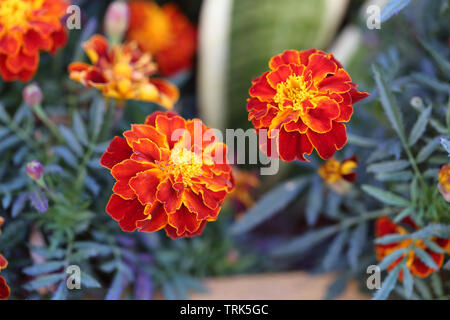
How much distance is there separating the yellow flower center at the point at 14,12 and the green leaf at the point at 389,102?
41 cm

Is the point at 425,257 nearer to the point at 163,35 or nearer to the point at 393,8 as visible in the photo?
the point at 393,8

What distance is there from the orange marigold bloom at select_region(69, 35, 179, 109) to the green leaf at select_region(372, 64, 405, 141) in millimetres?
250

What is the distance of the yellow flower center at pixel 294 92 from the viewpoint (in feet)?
1.34

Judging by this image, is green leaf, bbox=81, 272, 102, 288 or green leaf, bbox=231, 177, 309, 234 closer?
green leaf, bbox=81, 272, 102, 288

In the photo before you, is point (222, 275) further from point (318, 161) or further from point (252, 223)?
point (318, 161)

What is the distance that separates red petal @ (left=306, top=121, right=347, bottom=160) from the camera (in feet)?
1.34

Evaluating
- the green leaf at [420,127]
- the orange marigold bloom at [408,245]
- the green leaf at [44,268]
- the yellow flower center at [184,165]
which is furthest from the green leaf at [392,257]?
the green leaf at [44,268]

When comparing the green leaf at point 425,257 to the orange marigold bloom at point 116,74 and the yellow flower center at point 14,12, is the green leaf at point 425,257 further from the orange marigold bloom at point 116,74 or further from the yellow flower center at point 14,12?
the yellow flower center at point 14,12

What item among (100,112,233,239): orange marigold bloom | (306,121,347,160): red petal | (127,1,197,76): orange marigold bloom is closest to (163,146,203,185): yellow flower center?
(100,112,233,239): orange marigold bloom

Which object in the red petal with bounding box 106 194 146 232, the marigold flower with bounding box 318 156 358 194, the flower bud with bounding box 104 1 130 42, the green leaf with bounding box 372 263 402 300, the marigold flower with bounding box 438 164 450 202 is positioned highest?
the flower bud with bounding box 104 1 130 42

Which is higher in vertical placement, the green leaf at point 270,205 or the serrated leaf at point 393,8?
the serrated leaf at point 393,8

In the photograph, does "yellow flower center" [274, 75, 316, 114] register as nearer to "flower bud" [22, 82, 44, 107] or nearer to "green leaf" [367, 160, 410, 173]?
"green leaf" [367, 160, 410, 173]

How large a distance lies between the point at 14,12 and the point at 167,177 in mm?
281
